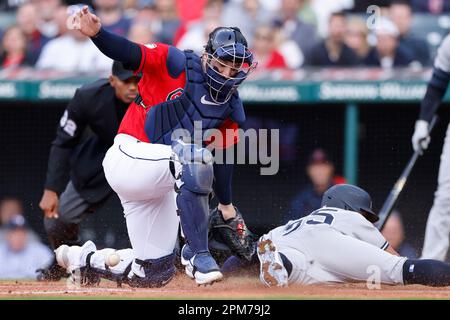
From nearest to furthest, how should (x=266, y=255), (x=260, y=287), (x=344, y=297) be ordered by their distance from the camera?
(x=344, y=297)
(x=266, y=255)
(x=260, y=287)

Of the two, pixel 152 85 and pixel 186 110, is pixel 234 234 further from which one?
pixel 152 85

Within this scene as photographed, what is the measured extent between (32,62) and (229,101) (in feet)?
15.7

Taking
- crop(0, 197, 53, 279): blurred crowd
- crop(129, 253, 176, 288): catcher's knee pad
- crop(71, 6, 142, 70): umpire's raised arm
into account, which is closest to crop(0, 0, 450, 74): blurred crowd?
crop(0, 197, 53, 279): blurred crowd

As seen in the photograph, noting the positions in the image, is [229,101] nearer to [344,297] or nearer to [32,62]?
[344,297]

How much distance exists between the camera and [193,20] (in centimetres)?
974

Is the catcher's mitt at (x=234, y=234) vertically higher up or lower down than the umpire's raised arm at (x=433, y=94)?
lower down

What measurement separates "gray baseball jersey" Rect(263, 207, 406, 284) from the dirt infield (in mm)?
87

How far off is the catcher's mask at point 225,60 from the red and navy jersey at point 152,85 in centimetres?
18

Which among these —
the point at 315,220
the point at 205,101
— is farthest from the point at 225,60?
the point at 315,220

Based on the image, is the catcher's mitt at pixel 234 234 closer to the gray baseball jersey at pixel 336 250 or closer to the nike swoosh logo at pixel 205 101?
the gray baseball jersey at pixel 336 250

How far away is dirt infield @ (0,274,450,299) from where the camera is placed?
16.4 feet

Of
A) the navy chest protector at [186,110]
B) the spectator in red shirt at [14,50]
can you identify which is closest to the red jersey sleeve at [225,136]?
the navy chest protector at [186,110]

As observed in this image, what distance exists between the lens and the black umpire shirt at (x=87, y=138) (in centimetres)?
709

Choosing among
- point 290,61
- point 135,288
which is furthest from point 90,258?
point 290,61
